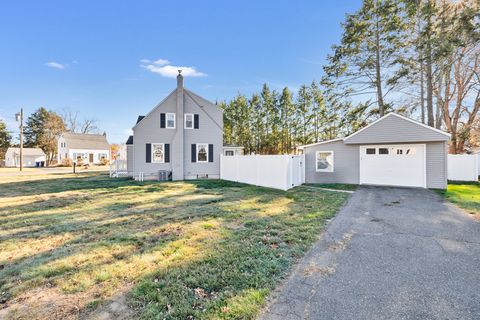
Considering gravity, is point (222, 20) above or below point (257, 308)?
above

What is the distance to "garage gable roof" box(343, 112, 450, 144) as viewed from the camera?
1107cm

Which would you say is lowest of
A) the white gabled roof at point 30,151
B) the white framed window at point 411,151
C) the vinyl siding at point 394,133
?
the white framed window at point 411,151

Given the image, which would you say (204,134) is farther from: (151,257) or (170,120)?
(151,257)

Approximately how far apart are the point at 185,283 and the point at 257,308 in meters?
1.01

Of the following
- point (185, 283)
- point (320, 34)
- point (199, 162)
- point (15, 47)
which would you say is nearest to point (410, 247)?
point (185, 283)

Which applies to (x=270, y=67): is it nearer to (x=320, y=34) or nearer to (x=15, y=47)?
(x=320, y=34)

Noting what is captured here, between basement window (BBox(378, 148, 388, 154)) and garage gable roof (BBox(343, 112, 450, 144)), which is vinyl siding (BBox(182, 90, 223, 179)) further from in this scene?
basement window (BBox(378, 148, 388, 154))

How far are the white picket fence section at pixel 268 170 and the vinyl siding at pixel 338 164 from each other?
595 millimetres

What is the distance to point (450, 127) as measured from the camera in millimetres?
19062

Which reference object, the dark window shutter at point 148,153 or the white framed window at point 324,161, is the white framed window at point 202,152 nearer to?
the dark window shutter at point 148,153

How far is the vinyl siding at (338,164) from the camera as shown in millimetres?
12977

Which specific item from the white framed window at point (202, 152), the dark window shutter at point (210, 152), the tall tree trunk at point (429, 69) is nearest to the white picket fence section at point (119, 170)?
the white framed window at point (202, 152)

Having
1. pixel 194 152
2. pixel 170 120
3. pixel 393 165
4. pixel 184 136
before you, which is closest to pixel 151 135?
pixel 170 120

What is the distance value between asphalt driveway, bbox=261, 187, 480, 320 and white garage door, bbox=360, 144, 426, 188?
21.9ft
